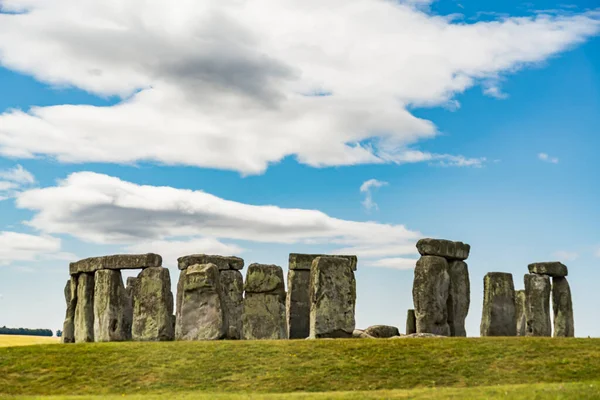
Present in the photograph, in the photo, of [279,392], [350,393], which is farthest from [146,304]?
[350,393]

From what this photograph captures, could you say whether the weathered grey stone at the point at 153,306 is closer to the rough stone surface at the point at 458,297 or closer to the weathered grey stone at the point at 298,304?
the weathered grey stone at the point at 298,304

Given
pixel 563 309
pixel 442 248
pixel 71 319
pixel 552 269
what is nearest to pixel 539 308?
pixel 563 309

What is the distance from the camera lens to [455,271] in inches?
1257

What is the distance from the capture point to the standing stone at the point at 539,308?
36.1m

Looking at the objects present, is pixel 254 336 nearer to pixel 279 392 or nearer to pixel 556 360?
pixel 279 392

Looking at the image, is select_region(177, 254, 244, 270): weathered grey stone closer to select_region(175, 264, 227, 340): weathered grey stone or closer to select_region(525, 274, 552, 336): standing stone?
select_region(175, 264, 227, 340): weathered grey stone

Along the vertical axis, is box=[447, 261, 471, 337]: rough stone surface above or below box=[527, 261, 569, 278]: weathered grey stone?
below

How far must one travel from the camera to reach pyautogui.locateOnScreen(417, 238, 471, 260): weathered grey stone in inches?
1217

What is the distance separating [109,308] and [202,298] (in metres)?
5.69

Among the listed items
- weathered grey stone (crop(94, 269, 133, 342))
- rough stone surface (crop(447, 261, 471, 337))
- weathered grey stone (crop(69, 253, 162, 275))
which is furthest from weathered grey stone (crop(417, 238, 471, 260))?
weathered grey stone (crop(94, 269, 133, 342))

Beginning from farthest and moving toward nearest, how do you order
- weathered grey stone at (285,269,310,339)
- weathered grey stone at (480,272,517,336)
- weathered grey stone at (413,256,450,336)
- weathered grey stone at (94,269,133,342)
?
weathered grey stone at (285,269,310,339) → weathered grey stone at (480,272,517,336) → weathered grey stone at (94,269,133,342) → weathered grey stone at (413,256,450,336)

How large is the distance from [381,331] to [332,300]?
523cm

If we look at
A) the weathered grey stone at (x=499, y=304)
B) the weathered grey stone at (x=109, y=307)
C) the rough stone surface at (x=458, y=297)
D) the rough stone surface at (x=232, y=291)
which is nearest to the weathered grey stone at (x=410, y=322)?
the weathered grey stone at (x=499, y=304)

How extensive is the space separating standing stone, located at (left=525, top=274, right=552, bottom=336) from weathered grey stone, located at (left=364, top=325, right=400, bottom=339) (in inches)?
263
